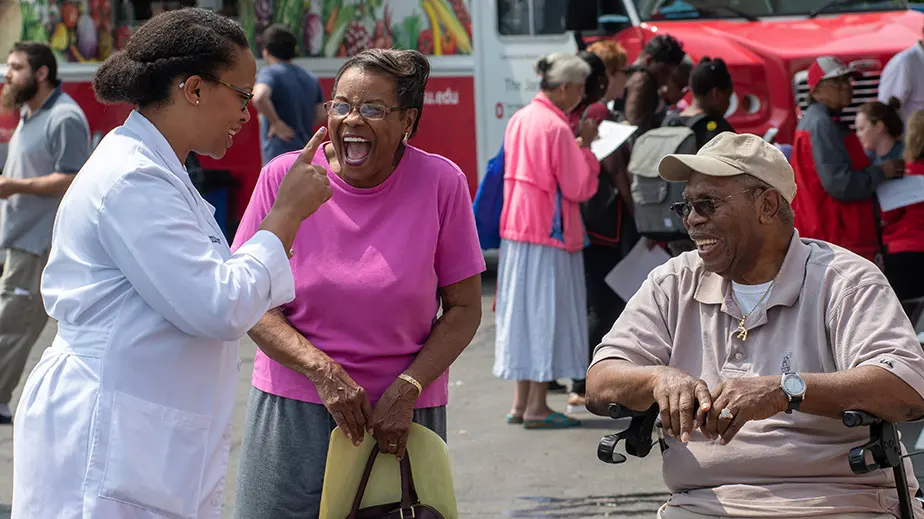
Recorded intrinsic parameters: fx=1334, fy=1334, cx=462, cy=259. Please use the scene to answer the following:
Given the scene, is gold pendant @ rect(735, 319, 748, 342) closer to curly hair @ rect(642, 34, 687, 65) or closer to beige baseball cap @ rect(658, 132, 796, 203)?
beige baseball cap @ rect(658, 132, 796, 203)

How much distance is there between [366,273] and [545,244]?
3.70 metres

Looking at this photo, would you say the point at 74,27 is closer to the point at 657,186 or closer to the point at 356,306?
the point at 657,186

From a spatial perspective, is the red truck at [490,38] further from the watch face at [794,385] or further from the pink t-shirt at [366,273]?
the watch face at [794,385]

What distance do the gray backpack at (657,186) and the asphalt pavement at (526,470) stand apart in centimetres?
111

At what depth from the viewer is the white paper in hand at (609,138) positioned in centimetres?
754

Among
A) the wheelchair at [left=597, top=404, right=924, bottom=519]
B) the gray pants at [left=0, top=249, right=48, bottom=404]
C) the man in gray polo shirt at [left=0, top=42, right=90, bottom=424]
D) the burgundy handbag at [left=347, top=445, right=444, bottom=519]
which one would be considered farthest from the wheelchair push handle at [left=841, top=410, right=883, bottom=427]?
the gray pants at [left=0, top=249, right=48, bottom=404]

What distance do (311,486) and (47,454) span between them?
975 mm

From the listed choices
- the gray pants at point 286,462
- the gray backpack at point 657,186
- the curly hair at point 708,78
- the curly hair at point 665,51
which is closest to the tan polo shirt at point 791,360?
the gray pants at point 286,462

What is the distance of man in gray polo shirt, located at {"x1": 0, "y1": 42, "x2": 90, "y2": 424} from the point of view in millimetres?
7199

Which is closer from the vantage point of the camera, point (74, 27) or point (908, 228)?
point (908, 228)

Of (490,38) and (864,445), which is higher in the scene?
(864,445)

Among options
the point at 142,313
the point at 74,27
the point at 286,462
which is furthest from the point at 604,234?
the point at 74,27

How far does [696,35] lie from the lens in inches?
375

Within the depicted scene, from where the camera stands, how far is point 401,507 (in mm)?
3506
